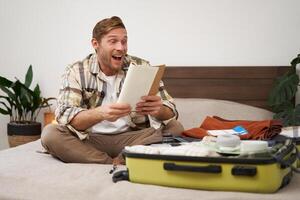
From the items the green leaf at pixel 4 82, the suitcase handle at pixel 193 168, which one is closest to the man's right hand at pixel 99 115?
the suitcase handle at pixel 193 168

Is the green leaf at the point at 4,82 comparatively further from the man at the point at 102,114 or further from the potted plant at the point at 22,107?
the man at the point at 102,114

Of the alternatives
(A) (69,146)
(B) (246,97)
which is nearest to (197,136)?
(A) (69,146)

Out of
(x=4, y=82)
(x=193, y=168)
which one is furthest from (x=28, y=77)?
(x=193, y=168)

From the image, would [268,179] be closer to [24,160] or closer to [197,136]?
[197,136]

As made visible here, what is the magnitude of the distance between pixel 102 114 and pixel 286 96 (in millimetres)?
1255

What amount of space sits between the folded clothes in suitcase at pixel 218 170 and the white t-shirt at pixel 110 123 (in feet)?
1.96

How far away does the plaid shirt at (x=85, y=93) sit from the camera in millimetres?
1816

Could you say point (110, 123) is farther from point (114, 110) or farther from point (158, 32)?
point (158, 32)

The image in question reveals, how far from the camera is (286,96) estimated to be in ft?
8.38

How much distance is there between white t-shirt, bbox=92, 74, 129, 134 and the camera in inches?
76.7

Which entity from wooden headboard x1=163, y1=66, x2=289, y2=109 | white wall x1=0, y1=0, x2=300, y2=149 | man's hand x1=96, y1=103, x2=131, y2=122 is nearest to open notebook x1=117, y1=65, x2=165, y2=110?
man's hand x1=96, y1=103, x2=131, y2=122

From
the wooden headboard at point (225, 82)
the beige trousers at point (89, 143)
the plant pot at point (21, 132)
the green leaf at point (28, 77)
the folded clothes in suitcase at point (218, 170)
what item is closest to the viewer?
the folded clothes in suitcase at point (218, 170)

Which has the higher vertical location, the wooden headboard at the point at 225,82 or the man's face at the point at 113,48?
the man's face at the point at 113,48

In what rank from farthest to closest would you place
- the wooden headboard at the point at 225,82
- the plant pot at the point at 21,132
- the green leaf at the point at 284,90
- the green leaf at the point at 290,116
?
the plant pot at the point at 21,132
the wooden headboard at the point at 225,82
the green leaf at the point at 284,90
the green leaf at the point at 290,116
